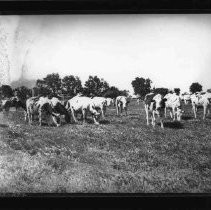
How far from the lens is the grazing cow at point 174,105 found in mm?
4629

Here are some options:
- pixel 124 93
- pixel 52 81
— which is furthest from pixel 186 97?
pixel 52 81

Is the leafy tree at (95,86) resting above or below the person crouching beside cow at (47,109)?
above

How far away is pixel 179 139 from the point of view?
15.0 ft

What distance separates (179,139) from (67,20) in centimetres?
205

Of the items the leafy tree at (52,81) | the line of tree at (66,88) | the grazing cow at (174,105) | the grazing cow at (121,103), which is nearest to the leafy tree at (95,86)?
the line of tree at (66,88)

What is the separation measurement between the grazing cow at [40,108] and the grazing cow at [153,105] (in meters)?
1.17

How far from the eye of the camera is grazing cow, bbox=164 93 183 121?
15.2ft

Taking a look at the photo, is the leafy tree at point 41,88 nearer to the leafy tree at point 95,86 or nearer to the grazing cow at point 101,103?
the leafy tree at point 95,86

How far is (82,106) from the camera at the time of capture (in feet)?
15.4

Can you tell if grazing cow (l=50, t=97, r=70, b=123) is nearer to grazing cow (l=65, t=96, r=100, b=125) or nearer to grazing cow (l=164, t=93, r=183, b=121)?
grazing cow (l=65, t=96, r=100, b=125)

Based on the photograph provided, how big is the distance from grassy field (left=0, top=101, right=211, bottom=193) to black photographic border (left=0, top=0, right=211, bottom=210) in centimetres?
8

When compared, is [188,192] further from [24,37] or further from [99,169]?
[24,37]

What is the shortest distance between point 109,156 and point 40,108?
1089 millimetres
